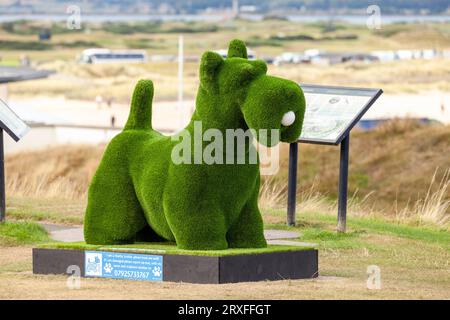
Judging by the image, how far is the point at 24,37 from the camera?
139m

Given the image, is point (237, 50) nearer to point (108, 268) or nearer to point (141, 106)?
point (141, 106)

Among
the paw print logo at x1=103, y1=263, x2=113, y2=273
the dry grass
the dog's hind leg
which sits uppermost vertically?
the dog's hind leg

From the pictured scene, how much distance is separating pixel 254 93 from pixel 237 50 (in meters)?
0.92

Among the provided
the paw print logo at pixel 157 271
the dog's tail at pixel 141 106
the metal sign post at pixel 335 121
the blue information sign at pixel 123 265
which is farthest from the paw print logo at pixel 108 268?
the metal sign post at pixel 335 121

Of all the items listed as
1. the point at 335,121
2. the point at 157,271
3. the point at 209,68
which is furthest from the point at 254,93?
the point at 335,121

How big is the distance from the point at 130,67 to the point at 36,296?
82.8 meters

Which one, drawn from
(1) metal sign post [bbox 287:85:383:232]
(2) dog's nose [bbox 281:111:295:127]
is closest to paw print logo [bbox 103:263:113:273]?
(2) dog's nose [bbox 281:111:295:127]

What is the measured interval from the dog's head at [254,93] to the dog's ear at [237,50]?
261 millimetres

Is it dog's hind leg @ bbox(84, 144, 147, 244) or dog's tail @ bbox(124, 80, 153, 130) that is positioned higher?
dog's tail @ bbox(124, 80, 153, 130)

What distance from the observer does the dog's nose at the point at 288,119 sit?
38.7 feet

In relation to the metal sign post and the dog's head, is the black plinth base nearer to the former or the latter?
the dog's head

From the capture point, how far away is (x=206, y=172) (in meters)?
12.1

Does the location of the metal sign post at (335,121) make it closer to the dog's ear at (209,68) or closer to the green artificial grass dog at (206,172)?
the green artificial grass dog at (206,172)

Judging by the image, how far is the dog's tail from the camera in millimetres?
13031
